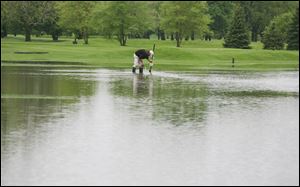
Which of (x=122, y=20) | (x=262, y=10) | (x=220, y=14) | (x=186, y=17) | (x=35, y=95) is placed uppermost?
(x=262, y=10)

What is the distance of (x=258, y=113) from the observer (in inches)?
813

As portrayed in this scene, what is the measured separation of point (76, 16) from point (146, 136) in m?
74.6

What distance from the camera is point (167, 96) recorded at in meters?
25.4

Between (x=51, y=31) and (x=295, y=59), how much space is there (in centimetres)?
4126

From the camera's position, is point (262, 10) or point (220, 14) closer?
→ point (220, 14)

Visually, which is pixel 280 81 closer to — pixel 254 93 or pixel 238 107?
pixel 254 93

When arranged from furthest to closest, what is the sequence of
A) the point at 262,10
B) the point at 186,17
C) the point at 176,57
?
the point at 262,10 < the point at 186,17 < the point at 176,57

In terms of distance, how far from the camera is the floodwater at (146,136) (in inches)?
456

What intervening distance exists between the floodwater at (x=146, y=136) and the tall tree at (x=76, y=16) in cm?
6117

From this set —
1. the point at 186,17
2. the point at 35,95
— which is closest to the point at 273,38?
the point at 186,17

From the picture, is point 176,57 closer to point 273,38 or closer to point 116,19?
point 116,19

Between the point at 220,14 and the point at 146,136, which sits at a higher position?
the point at 220,14

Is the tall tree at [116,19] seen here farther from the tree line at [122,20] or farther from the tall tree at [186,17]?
the tall tree at [186,17]

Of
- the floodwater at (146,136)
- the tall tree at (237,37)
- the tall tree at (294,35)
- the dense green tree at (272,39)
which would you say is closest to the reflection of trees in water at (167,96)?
the floodwater at (146,136)
